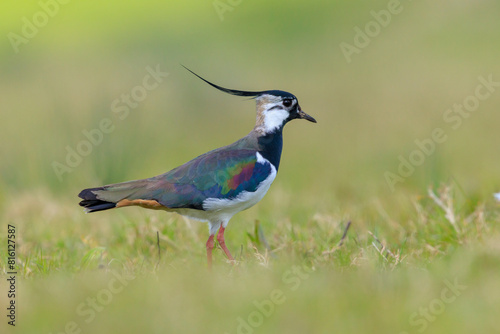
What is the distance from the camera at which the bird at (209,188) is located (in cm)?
573

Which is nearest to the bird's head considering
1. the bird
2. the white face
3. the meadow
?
the white face

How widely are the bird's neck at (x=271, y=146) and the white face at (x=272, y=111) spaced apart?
0.05m

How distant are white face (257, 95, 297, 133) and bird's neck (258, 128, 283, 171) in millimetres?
47

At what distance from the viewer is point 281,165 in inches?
437

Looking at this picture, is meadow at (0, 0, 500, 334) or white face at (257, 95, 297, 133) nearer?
meadow at (0, 0, 500, 334)

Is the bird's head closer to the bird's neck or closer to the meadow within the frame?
the bird's neck

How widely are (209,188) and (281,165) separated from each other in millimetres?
5335

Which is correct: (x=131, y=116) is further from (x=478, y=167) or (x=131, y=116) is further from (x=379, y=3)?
(x=379, y=3)

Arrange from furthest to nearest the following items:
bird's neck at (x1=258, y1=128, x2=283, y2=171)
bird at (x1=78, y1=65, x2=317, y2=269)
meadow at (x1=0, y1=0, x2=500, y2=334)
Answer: bird's neck at (x1=258, y1=128, x2=283, y2=171), bird at (x1=78, y1=65, x2=317, y2=269), meadow at (x1=0, y1=0, x2=500, y2=334)

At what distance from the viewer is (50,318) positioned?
4.17 m

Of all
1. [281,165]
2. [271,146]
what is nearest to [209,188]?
[271,146]

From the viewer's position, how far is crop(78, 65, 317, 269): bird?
225 inches

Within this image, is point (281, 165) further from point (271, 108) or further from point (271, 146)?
point (271, 146)

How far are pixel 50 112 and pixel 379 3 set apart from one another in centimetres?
802
